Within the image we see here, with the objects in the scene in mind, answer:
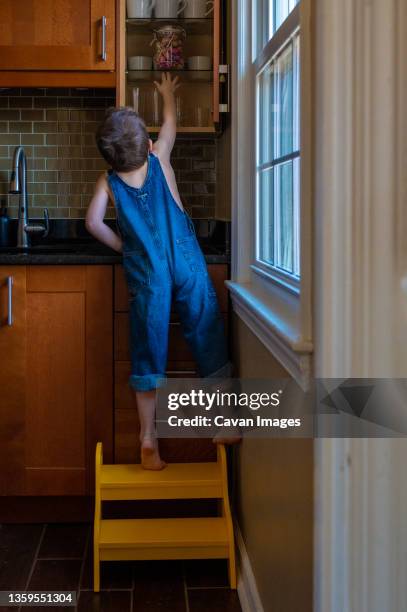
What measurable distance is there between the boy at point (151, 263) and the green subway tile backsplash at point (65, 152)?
0.88 metres

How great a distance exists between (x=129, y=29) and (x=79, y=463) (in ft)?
5.63

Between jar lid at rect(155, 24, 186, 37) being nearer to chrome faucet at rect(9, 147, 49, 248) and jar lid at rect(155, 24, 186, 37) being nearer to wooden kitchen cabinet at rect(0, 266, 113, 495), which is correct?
chrome faucet at rect(9, 147, 49, 248)

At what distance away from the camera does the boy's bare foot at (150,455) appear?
3.04 meters

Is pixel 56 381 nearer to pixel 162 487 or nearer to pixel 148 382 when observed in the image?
pixel 148 382

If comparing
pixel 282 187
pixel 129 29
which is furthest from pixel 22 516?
pixel 129 29

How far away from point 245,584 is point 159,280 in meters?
0.99

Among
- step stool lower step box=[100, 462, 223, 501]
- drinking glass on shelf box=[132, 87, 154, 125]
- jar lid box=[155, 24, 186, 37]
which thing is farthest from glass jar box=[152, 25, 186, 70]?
step stool lower step box=[100, 462, 223, 501]

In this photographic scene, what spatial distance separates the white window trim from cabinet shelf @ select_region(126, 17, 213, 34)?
1.83 feet

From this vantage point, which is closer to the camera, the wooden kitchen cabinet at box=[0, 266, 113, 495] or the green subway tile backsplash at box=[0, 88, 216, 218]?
the wooden kitchen cabinet at box=[0, 266, 113, 495]

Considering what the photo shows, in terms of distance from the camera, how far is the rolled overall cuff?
3000mm

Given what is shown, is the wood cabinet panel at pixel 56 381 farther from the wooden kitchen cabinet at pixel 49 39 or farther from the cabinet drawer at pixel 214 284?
the wooden kitchen cabinet at pixel 49 39

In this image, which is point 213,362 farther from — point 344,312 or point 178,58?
point 344,312

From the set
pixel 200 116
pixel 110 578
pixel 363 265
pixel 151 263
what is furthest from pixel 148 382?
pixel 363 265

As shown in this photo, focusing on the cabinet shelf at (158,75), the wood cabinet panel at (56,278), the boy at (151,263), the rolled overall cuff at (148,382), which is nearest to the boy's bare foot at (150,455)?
the boy at (151,263)
